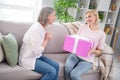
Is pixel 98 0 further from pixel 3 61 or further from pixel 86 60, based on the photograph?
pixel 3 61

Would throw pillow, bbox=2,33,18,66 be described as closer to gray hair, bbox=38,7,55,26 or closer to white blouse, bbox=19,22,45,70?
white blouse, bbox=19,22,45,70

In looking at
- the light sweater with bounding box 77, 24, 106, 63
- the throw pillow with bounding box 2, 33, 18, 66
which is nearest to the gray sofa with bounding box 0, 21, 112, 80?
the throw pillow with bounding box 2, 33, 18, 66

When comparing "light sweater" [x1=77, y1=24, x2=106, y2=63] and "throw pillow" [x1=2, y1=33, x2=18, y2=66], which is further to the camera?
"light sweater" [x1=77, y1=24, x2=106, y2=63]

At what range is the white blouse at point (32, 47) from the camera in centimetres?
176

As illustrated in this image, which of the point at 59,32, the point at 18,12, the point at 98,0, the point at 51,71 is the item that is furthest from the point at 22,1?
the point at 51,71

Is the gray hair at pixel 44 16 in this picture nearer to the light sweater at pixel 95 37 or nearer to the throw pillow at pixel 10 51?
the throw pillow at pixel 10 51

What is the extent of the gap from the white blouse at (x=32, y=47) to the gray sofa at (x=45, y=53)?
94 mm

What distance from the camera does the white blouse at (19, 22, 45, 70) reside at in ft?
5.76

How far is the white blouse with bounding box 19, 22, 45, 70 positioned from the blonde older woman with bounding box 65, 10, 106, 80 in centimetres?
47

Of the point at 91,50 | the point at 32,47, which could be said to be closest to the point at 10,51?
the point at 32,47

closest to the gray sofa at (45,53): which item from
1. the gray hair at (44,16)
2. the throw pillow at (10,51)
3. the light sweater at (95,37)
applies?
the throw pillow at (10,51)

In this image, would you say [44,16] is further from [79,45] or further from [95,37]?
[95,37]

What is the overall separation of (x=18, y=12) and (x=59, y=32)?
1.45m

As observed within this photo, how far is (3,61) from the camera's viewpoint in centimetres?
196
